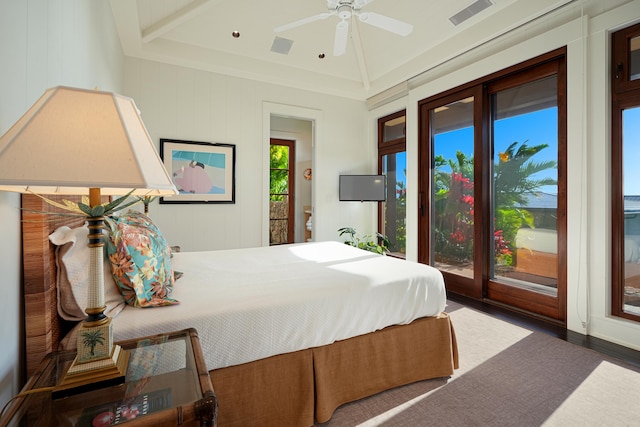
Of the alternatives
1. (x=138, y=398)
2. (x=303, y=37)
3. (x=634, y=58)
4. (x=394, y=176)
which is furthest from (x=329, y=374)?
(x=303, y=37)

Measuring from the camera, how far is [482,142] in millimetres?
3467

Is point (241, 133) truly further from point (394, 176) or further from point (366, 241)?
point (366, 241)

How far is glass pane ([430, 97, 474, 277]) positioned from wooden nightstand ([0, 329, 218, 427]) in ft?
11.4

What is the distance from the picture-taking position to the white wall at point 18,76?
918 millimetres

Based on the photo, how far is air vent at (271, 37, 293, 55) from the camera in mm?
3930

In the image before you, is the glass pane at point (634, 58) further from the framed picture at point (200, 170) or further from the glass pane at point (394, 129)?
the framed picture at point (200, 170)

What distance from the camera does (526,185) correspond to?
10.3 feet

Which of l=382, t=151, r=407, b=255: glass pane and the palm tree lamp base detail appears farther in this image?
l=382, t=151, r=407, b=255: glass pane

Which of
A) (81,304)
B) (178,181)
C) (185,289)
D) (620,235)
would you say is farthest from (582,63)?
(178,181)

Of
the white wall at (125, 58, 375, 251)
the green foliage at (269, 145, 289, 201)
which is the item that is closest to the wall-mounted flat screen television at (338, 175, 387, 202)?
A: the white wall at (125, 58, 375, 251)

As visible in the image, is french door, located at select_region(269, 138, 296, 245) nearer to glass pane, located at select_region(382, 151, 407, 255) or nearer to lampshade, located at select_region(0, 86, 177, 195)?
glass pane, located at select_region(382, 151, 407, 255)

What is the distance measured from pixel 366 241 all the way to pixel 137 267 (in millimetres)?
4133

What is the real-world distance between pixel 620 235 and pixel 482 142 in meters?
1.52

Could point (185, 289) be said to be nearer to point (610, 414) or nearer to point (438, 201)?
point (610, 414)
